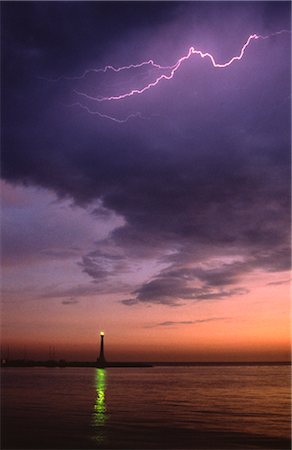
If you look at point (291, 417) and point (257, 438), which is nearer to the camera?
point (257, 438)

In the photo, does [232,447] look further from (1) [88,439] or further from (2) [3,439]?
(2) [3,439]

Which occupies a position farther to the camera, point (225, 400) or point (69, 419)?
point (225, 400)

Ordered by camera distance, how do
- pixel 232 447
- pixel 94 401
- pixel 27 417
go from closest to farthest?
pixel 232 447, pixel 27 417, pixel 94 401

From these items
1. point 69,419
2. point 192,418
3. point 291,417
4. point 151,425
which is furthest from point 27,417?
point 291,417

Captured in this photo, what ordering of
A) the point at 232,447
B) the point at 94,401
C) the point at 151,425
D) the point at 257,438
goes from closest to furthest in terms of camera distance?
the point at 232,447
the point at 257,438
the point at 151,425
the point at 94,401

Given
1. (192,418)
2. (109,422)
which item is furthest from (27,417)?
(192,418)

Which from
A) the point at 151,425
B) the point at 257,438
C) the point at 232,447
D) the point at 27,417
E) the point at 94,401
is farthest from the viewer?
the point at 94,401

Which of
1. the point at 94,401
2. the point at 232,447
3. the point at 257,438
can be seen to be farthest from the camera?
the point at 94,401

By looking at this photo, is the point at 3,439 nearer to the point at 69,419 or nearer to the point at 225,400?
the point at 69,419
